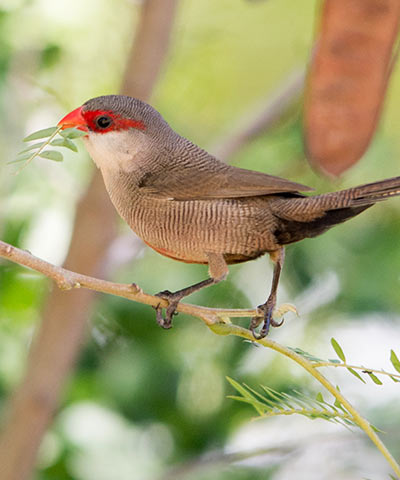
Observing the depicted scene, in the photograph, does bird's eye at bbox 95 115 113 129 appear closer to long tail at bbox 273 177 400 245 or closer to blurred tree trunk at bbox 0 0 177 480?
long tail at bbox 273 177 400 245

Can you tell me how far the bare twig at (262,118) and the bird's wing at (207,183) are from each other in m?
1.12

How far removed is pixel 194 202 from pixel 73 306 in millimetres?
1068

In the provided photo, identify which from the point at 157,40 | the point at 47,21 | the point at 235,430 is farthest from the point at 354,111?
the point at 47,21

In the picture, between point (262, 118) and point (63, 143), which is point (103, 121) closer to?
point (63, 143)

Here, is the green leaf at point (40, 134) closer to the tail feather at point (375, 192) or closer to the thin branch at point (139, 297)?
the thin branch at point (139, 297)

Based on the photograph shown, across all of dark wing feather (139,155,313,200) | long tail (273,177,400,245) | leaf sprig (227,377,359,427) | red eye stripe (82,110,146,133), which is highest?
red eye stripe (82,110,146,133)

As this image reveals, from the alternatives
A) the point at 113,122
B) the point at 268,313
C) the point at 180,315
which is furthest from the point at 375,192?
the point at 180,315

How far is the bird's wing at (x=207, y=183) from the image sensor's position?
4.27 ft

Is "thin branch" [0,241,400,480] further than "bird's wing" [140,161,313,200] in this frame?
No

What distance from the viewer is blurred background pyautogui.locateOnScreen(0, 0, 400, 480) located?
7.92 feet

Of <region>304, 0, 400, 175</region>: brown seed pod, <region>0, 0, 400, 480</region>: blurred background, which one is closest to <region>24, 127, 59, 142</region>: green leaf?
<region>304, 0, 400, 175</region>: brown seed pod

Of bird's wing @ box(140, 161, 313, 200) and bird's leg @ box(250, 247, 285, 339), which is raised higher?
bird's wing @ box(140, 161, 313, 200)

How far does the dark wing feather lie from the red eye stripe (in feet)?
0.29

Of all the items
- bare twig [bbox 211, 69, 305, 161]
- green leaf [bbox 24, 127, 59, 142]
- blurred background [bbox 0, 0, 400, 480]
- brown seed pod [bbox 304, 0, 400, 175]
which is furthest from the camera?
bare twig [bbox 211, 69, 305, 161]
